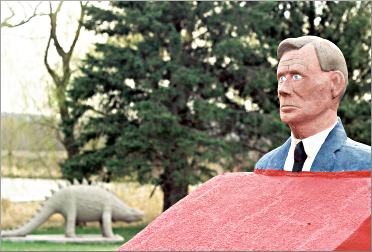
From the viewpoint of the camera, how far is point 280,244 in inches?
84.4

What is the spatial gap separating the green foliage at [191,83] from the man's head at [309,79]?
33.4ft

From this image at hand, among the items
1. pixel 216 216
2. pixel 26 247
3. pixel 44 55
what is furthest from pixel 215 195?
pixel 44 55

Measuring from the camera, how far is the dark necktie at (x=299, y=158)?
272cm

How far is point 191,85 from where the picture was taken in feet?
44.8

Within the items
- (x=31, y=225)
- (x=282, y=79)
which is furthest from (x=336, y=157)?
(x=31, y=225)

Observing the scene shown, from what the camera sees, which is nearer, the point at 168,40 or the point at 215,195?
the point at 215,195

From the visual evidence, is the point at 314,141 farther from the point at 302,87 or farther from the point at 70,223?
the point at 70,223

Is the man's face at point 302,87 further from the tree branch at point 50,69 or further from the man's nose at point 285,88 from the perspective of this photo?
the tree branch at point 50,69

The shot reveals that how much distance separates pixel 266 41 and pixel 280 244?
11.9 metres

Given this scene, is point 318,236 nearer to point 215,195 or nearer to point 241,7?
point 215,195

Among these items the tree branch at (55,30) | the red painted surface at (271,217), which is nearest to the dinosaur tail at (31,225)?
the tree branch at (55,30)

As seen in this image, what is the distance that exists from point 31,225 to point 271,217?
1002cm

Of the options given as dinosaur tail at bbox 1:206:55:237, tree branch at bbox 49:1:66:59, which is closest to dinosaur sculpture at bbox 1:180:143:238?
dinosaur tail at bbox 1:206:55:237

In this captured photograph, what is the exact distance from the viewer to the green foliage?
13.3m
